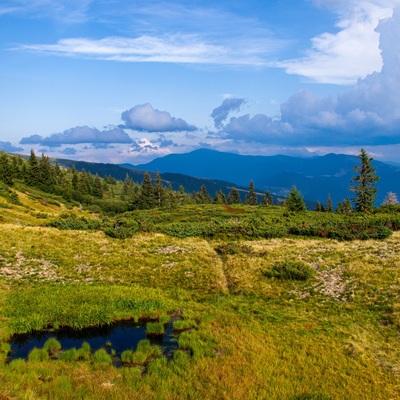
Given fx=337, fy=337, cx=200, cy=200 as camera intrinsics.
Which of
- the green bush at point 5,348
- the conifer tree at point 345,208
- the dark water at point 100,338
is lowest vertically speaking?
the conifer tree at point 345,208

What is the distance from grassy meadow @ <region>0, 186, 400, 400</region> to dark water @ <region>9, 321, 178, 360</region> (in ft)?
1.88

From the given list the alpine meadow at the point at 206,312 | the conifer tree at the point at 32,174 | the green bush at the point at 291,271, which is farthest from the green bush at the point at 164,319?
the conifer tree at the point at 32,174

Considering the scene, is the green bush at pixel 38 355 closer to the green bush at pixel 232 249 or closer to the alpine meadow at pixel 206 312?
the alpine meadow at pixel 206 312

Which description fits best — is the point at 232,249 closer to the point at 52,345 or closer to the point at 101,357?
the point at 101,357

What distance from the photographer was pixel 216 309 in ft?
66.6

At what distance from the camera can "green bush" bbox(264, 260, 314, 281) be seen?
81.5ft

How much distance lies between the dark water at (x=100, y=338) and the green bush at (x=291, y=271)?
10.4m

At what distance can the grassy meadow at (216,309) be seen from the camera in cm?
1250

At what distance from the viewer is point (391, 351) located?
15398mm

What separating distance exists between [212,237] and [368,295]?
21961 millimetres

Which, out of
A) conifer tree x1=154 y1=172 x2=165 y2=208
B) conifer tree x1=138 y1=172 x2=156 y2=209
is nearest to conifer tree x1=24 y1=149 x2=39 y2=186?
conifer tree x1=138 y1=172 x2=156 y2=209

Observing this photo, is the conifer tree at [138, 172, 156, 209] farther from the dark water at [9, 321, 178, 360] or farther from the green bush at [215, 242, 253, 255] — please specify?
the dark water at [9, 321, 178, 360]

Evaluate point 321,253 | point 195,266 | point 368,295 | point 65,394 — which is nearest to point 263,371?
point 65,394

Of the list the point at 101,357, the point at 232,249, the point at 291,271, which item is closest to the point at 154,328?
the point at 101,357
